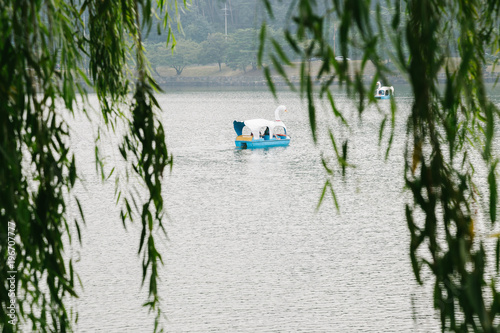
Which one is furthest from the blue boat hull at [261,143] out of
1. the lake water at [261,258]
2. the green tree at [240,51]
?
the green tree at [240,51]

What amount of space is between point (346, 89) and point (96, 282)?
8564 mm

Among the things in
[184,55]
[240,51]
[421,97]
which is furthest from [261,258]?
[184,55]

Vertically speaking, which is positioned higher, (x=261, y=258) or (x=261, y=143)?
(x=261, y=258)

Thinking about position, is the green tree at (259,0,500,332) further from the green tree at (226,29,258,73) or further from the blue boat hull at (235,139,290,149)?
the green tree at (226,29,258,73)

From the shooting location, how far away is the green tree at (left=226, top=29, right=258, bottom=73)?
75.1m

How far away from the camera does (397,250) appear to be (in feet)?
35.8

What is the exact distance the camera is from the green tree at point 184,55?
77.8m

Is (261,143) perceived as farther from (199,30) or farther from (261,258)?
(199,30)

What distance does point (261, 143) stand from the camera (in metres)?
23.6

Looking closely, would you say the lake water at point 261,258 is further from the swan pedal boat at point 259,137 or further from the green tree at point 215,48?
the green tree at point 215,48

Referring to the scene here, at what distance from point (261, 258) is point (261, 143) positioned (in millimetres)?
13206

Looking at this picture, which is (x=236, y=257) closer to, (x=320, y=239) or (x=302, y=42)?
(x=320, y=239)

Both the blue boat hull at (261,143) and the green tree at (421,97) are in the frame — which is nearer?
the green tree at (421,97)

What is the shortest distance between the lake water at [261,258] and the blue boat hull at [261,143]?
4030 mm
